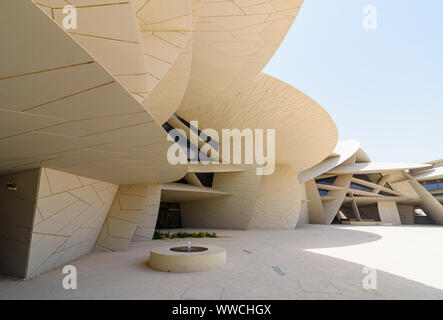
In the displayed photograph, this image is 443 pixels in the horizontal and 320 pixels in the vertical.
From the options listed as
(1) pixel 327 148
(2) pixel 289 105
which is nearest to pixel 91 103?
(2) pixel 289 105

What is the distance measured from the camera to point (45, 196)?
543 centimetres

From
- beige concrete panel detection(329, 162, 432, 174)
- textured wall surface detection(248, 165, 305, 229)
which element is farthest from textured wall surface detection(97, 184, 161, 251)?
beige concrete panel detection(329, 162, 432, 174)

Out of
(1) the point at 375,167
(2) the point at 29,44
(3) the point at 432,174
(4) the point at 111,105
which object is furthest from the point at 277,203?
(3) the point at 432,174

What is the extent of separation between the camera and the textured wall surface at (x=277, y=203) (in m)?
21.4

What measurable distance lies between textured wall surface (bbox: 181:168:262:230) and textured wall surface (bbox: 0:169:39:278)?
14.1m

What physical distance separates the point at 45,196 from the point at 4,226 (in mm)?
1450

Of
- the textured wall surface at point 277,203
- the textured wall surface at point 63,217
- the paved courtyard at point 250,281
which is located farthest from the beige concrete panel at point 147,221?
the textured wall surface at point 277,203

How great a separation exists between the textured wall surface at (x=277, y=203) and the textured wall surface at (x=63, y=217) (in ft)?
50.9

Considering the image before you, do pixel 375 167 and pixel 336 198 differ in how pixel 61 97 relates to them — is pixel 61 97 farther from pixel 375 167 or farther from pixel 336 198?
pixel 375 167

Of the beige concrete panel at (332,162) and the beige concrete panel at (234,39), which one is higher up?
the beige concrete panel at (234,39)

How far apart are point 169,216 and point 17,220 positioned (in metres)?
16.9

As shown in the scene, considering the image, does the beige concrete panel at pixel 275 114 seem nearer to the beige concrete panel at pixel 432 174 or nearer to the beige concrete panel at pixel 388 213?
the beige concrete panel at pixel 388 213

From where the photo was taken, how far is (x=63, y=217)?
6184mm

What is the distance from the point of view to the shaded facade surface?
2020 millimetres
